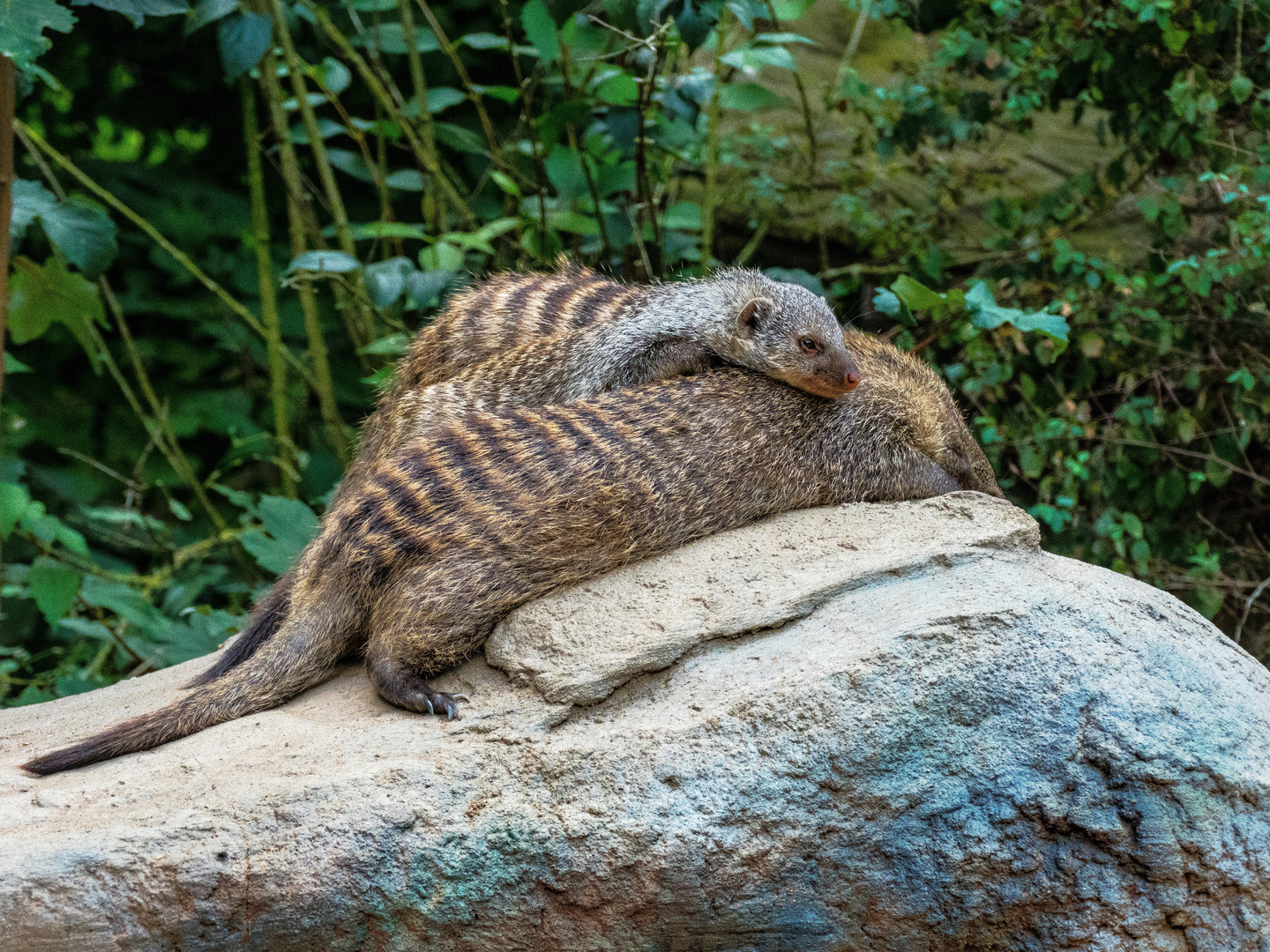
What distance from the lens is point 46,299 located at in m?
3.53

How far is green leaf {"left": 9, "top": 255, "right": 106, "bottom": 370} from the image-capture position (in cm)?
350

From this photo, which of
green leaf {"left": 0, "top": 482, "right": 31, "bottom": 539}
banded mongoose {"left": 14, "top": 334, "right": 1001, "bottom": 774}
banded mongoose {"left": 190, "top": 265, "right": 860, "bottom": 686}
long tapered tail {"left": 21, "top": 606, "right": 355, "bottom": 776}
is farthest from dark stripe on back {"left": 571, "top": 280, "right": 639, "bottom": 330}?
green leaf {"left": 0, "top": 482, "right": 31, "bottom": 539}

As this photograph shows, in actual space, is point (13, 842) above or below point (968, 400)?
above

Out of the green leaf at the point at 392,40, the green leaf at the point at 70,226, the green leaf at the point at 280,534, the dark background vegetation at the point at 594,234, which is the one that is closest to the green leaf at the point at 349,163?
the dark background vegetation at the point at 594,234

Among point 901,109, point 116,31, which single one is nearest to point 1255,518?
point 901,109

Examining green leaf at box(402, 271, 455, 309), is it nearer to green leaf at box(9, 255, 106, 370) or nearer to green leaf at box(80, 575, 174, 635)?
green leaf at box(9, 255, 106, 370)

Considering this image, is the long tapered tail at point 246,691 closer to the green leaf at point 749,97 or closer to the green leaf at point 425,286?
the green leaf at point 425,286

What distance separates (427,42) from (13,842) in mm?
3641

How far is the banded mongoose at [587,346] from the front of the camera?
300 centimetres

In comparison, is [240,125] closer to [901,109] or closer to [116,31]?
[116,31]

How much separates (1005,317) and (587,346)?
1.10m

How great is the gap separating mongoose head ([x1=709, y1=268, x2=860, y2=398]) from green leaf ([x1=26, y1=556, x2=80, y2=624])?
7.21ft

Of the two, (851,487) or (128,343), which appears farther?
(128,343)

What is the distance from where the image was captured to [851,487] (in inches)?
111
